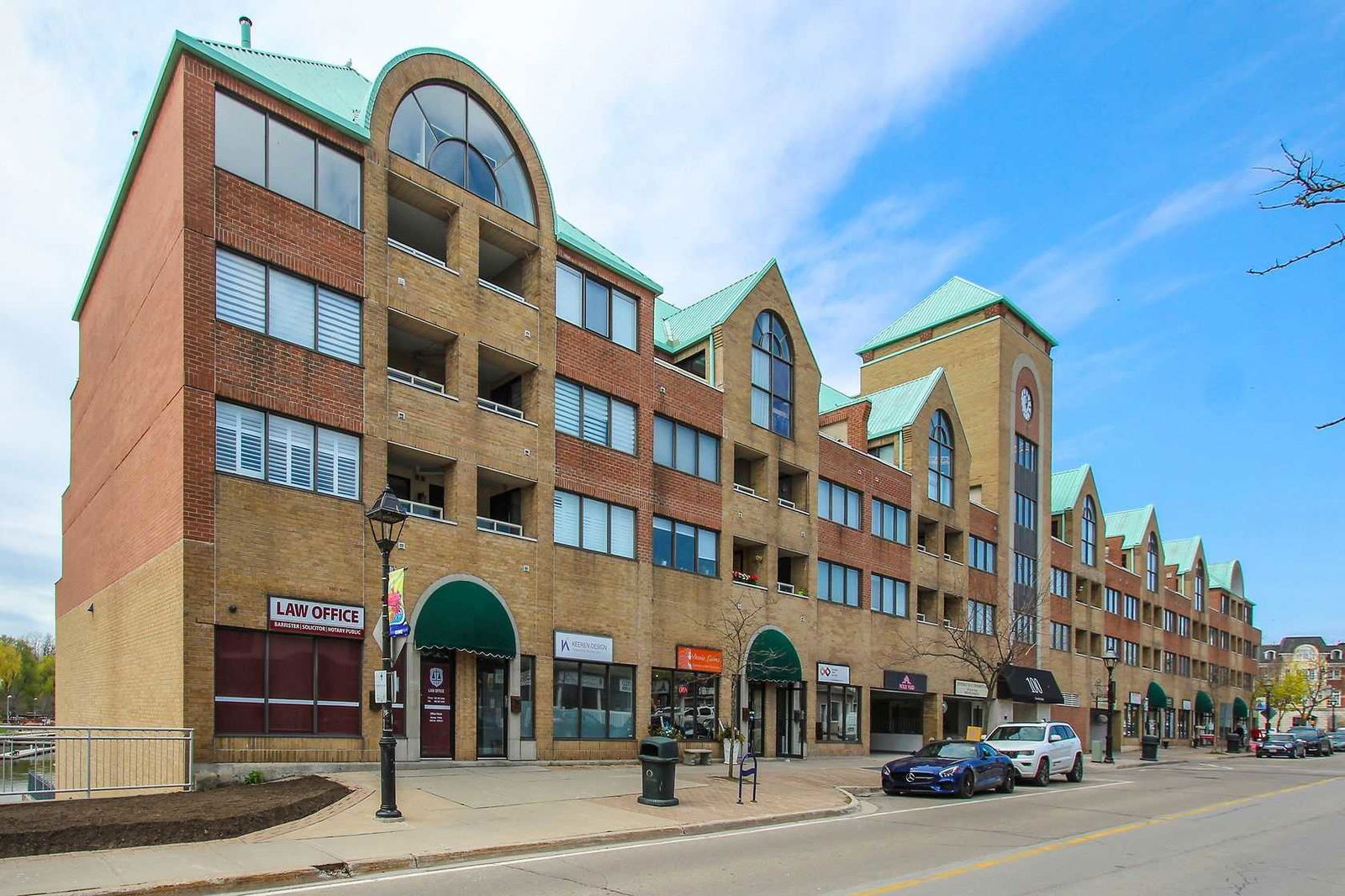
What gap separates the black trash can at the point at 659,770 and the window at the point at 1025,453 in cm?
3757

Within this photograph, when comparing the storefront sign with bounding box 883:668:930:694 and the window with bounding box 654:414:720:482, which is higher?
the window with bounding box 654:414:720:482

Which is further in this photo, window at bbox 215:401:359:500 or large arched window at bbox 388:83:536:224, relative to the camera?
large arched window at bbox 388:83:536:224

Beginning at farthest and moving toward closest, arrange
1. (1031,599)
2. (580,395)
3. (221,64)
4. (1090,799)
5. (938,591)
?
(1031,599) < (938,591) < (580,395) < (1090,799) < (221,64)

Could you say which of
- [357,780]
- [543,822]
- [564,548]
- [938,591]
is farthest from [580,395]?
[938,591]

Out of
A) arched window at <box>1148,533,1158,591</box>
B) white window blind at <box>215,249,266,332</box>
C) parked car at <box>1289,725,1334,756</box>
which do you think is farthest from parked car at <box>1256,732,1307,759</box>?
white window blind at <box>215,249,266,332</box>

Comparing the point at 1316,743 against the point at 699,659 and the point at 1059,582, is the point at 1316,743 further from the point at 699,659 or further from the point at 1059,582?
the point at 699,659

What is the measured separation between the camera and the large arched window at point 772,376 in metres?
34.1

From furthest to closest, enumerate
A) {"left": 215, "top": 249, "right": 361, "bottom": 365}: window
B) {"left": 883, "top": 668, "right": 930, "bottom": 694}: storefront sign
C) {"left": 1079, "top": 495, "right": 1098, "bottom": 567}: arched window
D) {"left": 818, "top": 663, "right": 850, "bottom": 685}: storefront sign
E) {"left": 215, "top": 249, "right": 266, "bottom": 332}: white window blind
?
{"left": 1079, "top": 495, "right": 1098, "bottom": 567}: arched window
{"left": 883, "top": 668, "right": 930, "bottom": 694}: storefront sign
{"left": 818, "top": 663, "right": 850, "bottom": 685}: storefront sign
{"left": 215, "top": 249, "right": 361, "bottom": 365}: window
{"left": 215, "top": 249, "right": 266, "bottom": 332}: white window blind

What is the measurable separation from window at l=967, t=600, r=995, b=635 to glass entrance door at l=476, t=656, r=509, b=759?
25.9 metres

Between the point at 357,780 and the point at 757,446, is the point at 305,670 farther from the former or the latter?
the point at 757,446

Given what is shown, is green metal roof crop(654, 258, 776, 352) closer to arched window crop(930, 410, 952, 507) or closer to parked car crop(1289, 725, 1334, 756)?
arched window crop(930, 410, 952, 507)

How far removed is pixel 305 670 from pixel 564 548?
771 centimetres

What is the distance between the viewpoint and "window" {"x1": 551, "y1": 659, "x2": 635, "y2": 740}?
2581 centimetres

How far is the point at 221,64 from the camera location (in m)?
20.1
